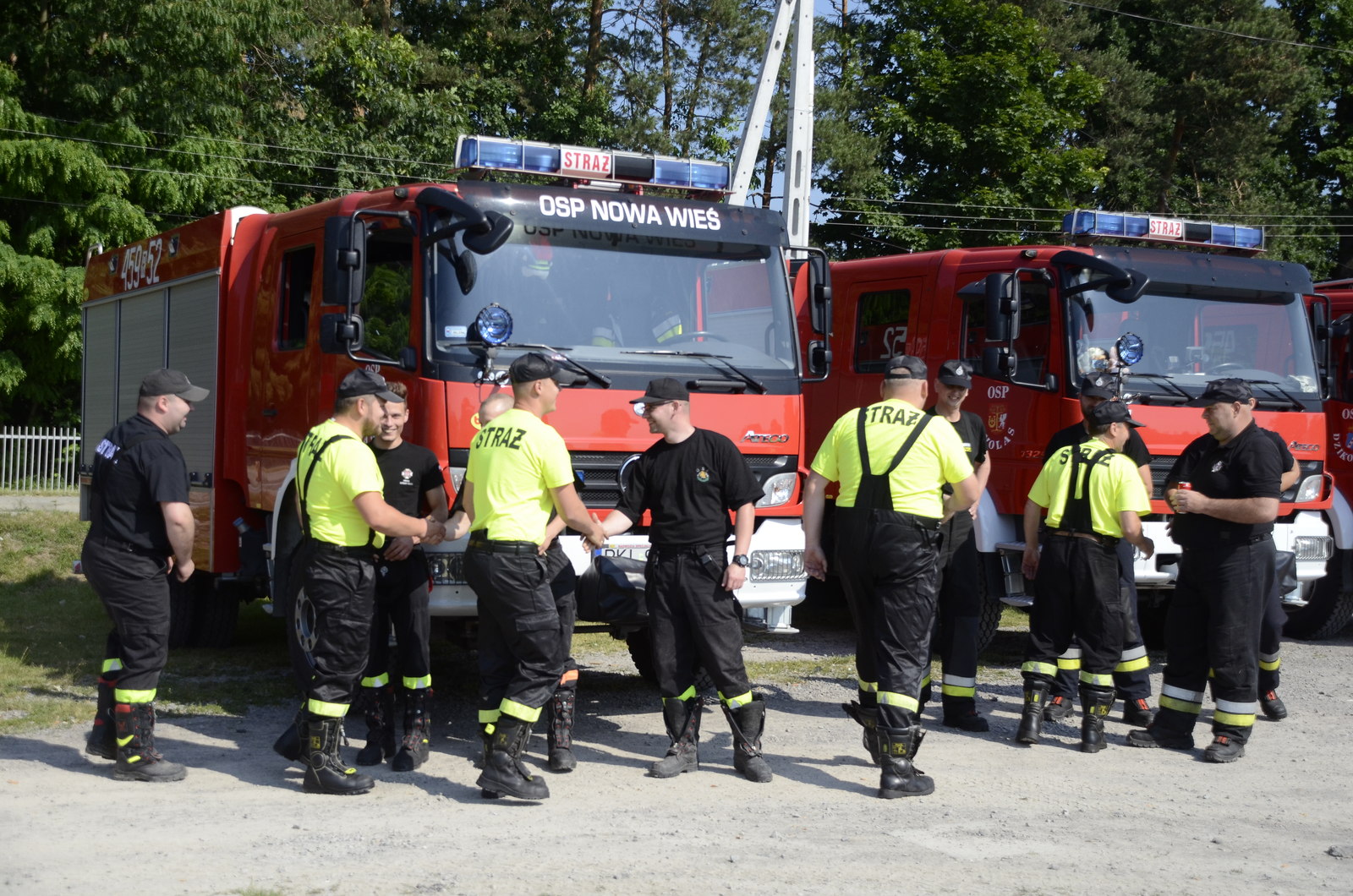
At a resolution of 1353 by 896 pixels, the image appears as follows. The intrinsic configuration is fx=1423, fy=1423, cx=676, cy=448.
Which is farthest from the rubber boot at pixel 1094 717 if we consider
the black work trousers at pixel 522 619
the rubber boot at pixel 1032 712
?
the black work trousers at pixel 522 619

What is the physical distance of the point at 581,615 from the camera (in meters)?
6.78

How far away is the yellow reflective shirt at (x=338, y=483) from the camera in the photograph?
579 cm

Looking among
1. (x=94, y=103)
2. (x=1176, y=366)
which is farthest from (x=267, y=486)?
(x=94, y=103)

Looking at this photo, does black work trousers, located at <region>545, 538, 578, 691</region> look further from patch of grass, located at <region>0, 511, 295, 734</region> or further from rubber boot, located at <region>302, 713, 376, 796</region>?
patch of grass, located at <region>0, 511, 295, 734</region>

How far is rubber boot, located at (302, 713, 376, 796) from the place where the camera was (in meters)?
5.85

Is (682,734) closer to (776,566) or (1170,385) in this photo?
(776,566)

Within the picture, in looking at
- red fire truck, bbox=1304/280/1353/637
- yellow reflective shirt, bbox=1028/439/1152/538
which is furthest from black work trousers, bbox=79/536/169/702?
red fire truck, bbox=1304/280/1353/637

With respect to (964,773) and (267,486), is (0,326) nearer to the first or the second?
(267,486)

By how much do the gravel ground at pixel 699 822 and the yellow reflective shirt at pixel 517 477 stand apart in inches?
44.6

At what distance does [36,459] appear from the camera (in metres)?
23.5

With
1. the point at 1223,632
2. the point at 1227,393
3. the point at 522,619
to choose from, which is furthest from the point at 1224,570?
the point at 522,619

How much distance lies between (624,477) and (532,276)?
109 cm

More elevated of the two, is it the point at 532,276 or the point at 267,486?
the point at 532,276

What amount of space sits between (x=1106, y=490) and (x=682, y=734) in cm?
248
